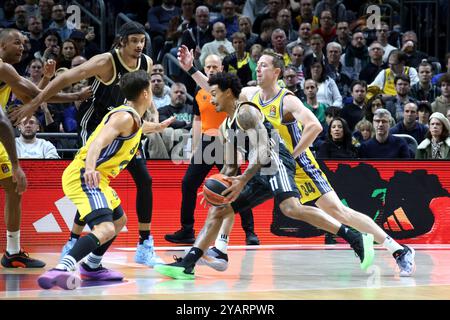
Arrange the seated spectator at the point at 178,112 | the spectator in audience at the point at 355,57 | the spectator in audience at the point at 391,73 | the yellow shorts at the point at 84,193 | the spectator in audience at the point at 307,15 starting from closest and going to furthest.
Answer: the yellow shorts at the point at 84,193 → the seated spectator at the point at 178,112 → the spectator in audience at the point at 391,73 → the spectator in audience at the point at 355,57 → the spectator in audience at the point at 307,15

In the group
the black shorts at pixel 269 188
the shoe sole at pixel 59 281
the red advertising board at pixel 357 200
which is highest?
the black shorts at pixel 269 188

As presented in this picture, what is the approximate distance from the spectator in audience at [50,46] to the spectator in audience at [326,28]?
4364mm

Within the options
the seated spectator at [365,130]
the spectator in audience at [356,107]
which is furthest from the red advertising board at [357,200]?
the spectator in audience at [356,107]

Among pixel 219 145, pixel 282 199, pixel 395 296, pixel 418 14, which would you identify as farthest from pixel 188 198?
pixel 418 14

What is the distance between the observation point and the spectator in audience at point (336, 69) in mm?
13984

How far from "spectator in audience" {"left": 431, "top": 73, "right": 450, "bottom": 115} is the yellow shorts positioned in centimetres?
701

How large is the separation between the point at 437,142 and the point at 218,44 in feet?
13.7

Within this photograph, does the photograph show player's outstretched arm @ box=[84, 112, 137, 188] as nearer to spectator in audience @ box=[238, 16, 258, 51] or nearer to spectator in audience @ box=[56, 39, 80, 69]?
spectator in audience @ box=[56, 39, 80, 69]

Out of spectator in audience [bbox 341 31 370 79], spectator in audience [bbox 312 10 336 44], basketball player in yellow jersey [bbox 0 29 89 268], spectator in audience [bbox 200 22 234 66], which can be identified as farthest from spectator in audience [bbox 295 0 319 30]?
basketball player in yellow jersey [bbox 0 29 89 268]

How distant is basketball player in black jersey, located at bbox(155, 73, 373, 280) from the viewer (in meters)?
7.30

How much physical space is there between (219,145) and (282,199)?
2475 millimetres

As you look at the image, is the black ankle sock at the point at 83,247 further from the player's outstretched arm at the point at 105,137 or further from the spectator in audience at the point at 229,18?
the spectator in audience at the point at 229,18

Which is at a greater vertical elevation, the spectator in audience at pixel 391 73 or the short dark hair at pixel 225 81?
the short dark hair at pixel 225 81

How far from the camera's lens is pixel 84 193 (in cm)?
711
